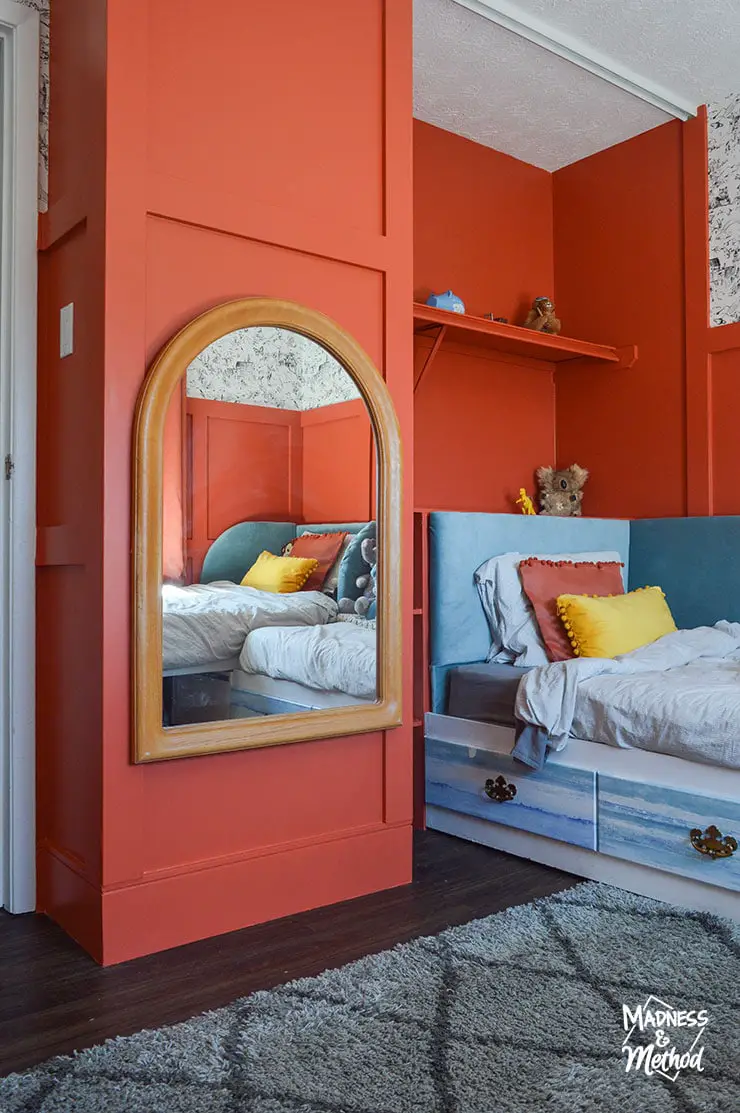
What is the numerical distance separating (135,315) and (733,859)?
1973 millimetres

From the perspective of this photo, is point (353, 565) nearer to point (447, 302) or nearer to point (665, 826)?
point (665, 826)

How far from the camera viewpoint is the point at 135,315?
85.6 inches

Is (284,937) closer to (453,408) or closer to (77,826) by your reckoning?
(77,826)

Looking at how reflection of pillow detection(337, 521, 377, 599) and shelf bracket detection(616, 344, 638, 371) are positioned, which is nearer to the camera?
reflection of pillow detection(337, 521, 377, 599)

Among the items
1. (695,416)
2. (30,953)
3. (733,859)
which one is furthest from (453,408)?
(30,953)

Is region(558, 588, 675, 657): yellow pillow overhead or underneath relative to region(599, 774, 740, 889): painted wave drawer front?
overhead

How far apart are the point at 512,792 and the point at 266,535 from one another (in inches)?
44.9

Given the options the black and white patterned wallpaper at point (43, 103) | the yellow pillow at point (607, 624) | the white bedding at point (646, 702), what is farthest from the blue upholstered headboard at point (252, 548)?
the black and white patterned wallpaper at point (43, 103)

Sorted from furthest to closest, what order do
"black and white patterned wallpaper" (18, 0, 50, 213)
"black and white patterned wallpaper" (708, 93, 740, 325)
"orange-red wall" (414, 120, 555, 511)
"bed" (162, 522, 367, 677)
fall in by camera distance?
"orange-red wall" (414, 120, 555, 511) < "black and white patterned wallpaper" (708, 93, 740, 325) < "black and white patterned wallpaper" (18, 0, 50, 213) < "bed" (162, 522, 367, 677)

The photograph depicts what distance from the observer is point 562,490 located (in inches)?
164

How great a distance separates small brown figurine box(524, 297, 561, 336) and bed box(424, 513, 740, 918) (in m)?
0.94

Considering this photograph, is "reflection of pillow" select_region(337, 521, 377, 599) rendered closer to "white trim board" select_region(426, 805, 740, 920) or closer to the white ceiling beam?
"white trim board" select_region(426, 805, 740, 920)

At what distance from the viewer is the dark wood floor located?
1.83m

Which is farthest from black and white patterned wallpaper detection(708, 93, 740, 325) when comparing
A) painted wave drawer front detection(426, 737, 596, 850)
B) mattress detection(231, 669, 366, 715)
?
mattress detection(231, 669, 366, 715)
